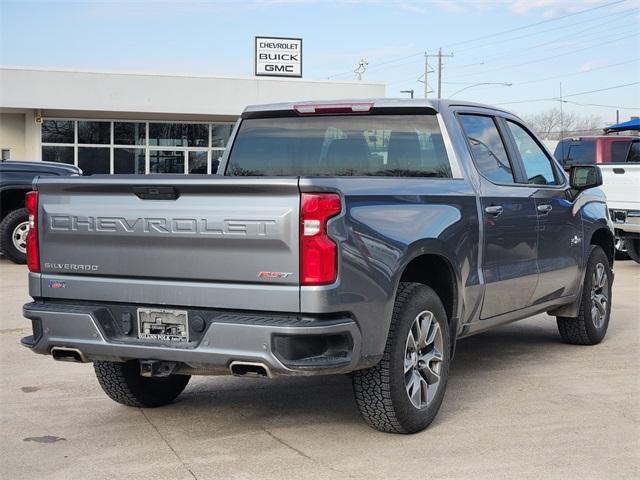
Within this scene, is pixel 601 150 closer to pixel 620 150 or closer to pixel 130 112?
pixel 620 150

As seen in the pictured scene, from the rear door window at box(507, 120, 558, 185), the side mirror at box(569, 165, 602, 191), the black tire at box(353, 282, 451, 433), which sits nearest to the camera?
the black tire at box(353, 282, 451, 433)

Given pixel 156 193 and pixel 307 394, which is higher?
pixel 156 193

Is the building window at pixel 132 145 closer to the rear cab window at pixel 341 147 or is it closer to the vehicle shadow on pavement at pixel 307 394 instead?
the vehicle shadow on pavement at pixel 307 394

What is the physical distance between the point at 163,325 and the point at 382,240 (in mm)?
1230

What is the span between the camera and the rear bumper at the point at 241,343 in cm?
449

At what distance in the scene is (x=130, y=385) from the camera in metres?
5.79

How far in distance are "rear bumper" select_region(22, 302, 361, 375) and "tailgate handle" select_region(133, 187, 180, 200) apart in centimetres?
64

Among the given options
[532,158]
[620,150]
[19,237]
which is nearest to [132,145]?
[19,237]

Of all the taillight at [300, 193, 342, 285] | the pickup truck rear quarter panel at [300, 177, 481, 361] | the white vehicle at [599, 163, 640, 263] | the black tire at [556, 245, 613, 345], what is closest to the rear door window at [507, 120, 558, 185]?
the black tire at [556, 245, 613, 345]

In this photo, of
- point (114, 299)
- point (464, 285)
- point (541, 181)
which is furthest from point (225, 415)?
point (541, 181)

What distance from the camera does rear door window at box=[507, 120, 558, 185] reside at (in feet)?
23.0

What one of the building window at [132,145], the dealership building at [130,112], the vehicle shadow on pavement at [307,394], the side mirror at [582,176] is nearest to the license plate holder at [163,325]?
the vehicle shadow on pavement at [307,394]

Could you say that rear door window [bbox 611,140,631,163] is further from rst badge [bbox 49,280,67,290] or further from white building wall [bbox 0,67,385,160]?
white building wall [bbox 0,67,385,160]

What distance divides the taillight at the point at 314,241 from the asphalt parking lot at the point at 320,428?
3.25 feet
